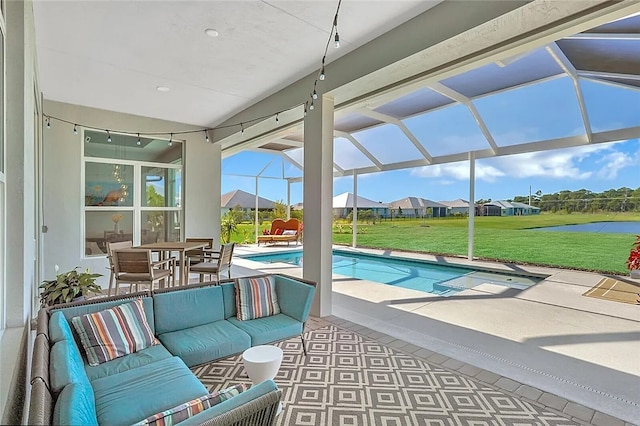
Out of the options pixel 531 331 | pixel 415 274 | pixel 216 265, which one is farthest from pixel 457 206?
pixel 216 265

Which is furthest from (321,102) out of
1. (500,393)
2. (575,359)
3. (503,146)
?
(503,146)

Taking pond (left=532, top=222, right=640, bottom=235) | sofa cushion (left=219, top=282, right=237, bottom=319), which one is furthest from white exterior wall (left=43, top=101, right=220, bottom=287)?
pond (left=532, top=222, right=640, bottom=235)

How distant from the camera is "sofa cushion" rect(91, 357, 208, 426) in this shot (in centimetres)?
155

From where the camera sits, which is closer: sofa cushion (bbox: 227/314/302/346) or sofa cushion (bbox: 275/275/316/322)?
sofa cushion (bbox: 227/314/302/346)

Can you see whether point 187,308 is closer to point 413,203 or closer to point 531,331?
point 531,331

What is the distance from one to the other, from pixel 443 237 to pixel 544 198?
277 cm

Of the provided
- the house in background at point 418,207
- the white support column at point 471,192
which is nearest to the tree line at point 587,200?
the white support column at point 471,192

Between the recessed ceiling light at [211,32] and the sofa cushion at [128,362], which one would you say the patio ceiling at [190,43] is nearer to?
the recessed ceiling light at [211,32]

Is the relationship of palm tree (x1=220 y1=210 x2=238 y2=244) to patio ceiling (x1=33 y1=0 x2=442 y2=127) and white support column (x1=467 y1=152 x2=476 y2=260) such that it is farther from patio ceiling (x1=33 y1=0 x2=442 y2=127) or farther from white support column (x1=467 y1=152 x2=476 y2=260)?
white support column (x1=467 y1=152 x2=476 y2=260)

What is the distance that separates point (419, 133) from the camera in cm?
794

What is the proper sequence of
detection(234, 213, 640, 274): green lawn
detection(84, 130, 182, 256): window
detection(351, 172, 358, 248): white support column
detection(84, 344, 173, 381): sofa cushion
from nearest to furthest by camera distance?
detection(84, 344, 173, 381): sofa cushion < detection(84, 130, 182, 256): window < detection(234, 213, 640, 274): green lawn < detection(351, 172, 358, 248): white support column

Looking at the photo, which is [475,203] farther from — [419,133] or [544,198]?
[419,133]

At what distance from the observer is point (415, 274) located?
764 centimetres

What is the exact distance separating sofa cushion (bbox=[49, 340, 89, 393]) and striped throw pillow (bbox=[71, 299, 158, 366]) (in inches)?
9.0
